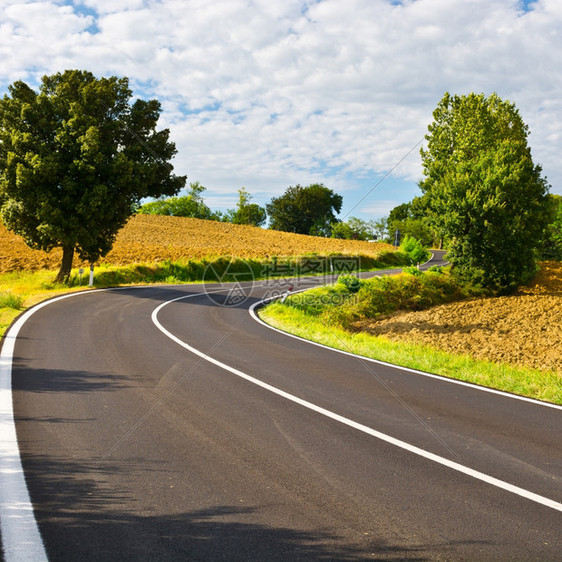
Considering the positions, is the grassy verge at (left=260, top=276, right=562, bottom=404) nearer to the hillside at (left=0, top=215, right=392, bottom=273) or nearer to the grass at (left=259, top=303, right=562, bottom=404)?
the grass at (left=259, top=303, right=562, bottom=404)

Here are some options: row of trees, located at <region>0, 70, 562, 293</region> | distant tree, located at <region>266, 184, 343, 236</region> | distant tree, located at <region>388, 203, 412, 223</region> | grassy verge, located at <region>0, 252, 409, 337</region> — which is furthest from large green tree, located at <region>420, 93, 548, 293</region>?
distant tree, located at <region>388, 203, 412, 223</region>

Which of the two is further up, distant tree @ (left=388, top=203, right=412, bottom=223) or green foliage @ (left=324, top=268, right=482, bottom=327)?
distant tree @ (left=388, top=203, right=412, bottom=223)

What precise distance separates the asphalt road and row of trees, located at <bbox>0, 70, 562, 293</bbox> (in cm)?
1474

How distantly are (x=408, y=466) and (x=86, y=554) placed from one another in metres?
3.16

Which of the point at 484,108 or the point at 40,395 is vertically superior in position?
the point at 484,108

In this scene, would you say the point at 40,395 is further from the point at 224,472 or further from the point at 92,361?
the point at 224,472

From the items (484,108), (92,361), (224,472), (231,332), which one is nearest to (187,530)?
(224,472)

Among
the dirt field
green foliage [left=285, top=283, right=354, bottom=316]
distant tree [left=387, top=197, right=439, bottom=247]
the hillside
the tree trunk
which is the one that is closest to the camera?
the dirt field

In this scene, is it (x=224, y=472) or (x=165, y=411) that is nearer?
(x=224, y=472)

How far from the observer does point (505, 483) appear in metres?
4.56

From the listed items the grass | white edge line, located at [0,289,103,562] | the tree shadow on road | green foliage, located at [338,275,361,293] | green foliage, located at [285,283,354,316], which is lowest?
the grass

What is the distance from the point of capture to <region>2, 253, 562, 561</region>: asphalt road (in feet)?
11.6

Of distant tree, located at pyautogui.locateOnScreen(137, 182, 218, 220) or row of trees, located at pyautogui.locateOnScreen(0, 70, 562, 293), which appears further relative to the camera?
distant tree, located at pyautogui.locateOnScreen(137, 182, 218, 220)

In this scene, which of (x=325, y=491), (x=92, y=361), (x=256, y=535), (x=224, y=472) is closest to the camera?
(x=256, y=535)
